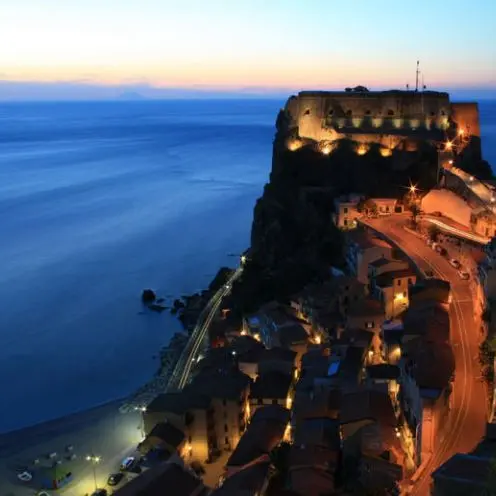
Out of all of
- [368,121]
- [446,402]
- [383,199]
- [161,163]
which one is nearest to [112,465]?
[446,402]

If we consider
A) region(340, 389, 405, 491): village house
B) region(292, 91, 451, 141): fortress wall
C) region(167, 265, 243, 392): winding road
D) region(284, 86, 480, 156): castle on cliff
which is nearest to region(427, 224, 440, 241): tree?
region(284, 86, 480, 156): castle on cliff

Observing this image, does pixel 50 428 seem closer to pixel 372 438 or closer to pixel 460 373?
pixel 372 438

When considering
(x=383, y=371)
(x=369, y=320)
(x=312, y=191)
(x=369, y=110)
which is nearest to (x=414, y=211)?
(x=312, y=191)

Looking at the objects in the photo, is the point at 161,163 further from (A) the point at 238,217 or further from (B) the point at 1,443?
(B) the point at 1,443

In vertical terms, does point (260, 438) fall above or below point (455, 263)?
below

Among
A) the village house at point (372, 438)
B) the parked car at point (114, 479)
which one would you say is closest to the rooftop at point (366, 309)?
the village house at point (372, 438)

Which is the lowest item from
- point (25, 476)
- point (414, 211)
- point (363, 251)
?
point (25, 476)

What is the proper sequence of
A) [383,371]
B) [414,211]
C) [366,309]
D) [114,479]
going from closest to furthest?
[383,371] < [114,479] < [366,309] < [414,211]
